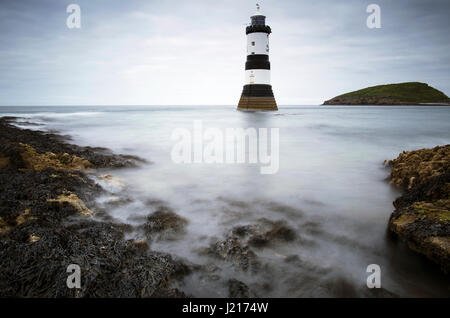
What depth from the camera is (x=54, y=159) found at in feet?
17.9

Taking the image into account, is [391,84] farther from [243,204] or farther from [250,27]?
[243,204]

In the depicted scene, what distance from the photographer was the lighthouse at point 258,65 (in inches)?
989

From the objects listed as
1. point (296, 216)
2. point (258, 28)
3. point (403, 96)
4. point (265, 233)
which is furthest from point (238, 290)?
point (403, 96)

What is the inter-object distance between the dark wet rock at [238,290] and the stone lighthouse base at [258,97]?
2611 cm

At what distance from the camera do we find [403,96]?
72750mm

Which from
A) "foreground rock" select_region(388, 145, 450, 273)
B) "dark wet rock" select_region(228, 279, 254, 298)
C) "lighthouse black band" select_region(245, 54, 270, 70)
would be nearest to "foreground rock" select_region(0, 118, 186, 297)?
"dark wet rock" select_region(228, 279, 254, 298)

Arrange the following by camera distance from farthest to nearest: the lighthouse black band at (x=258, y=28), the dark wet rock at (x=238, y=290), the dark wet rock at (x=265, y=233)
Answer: the lighthouse black band at (x=258, y=28) → the dark wet rock at (x=265, y=233) → the dark wet rock at (x=238, y=290)

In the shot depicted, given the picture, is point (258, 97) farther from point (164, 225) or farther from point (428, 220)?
point (428, 220)

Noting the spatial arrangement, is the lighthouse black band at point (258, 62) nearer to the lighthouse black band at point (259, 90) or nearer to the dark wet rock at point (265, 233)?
the lighthouse black band at point (259, 90)

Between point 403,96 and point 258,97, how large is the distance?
65.8 meters

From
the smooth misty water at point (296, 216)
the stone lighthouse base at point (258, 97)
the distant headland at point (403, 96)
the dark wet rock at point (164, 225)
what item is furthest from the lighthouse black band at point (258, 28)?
the distant headland at point (403, 96)

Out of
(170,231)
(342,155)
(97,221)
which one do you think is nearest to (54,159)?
(97,221)

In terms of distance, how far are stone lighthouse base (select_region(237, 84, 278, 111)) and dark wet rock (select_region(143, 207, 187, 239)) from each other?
978 inches

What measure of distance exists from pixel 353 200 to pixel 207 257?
3098 millimetres
